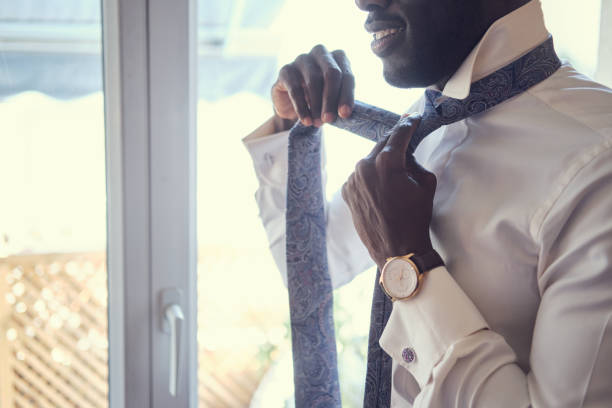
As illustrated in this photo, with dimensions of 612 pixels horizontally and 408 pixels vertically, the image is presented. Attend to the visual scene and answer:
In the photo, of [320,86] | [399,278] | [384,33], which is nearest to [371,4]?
[384,33]

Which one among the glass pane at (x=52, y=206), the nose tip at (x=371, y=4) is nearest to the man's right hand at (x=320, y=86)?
the nose tip at (x=371, y=4)

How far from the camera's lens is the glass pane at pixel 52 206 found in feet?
4.25

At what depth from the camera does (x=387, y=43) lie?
91 centimetres

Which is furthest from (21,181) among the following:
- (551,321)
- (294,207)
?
(551,321)

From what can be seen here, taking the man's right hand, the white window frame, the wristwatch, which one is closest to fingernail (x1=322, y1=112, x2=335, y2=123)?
the man's right hand

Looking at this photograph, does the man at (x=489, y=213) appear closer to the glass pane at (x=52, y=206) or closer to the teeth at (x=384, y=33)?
the teeth at (x=384, y=33)

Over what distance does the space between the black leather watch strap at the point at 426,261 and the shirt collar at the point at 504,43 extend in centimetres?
24

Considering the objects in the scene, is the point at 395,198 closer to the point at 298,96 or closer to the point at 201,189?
the point at 298,96

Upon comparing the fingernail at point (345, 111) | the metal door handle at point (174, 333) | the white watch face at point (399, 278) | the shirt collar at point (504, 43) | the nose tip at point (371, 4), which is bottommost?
the metal door handle at point (174, 333)

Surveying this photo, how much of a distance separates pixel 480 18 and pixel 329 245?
0.54 m

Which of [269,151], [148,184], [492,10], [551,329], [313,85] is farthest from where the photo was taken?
[148,184]

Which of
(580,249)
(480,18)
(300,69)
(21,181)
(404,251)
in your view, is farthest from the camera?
(21,181)

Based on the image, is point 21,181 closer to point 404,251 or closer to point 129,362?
point 129,362

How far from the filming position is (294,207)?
3.53 feet
